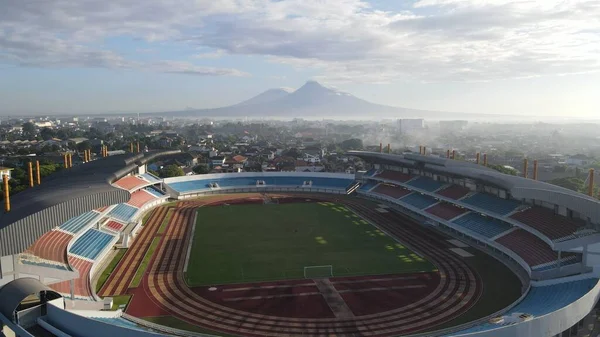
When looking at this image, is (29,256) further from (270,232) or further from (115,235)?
(270,232)

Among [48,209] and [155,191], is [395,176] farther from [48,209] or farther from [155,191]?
[48,209]

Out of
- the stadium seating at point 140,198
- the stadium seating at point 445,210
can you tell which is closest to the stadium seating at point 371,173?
the stadium seating at point 445,210

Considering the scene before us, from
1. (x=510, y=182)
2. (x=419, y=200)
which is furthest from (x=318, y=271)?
(x=419, y=200)

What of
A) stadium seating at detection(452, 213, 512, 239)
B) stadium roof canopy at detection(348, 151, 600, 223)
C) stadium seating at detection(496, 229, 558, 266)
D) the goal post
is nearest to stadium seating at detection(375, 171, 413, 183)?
stadium roof canopy at detection(348, 151, 600, 223)

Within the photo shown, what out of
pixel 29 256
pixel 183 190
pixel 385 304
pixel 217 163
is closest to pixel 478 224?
pixel 385 304

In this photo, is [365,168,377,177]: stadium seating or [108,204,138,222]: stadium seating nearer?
[108,204,138,222]: stadium seating

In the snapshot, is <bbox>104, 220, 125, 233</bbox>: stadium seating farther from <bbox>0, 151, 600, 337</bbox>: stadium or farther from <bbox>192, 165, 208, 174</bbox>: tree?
<bbox>192, 165, 208, 174</bbox>: tree

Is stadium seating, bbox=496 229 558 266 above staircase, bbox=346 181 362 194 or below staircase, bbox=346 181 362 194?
above

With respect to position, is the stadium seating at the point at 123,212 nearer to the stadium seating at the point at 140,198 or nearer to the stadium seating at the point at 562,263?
the stadium seating at the point at 140,198
